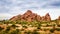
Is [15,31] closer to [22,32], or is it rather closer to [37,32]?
[22,32]

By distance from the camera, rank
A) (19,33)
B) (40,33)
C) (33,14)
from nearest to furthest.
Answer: (40,33)
(19,33)
(33,14)

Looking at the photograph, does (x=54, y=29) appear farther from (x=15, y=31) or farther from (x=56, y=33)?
(x=15, y=31)

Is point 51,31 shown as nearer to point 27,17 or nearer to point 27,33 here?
point 27,33

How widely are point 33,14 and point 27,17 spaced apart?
18.9ft

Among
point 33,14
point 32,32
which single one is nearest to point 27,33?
A: point 32,32

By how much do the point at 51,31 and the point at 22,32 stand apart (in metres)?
7.31

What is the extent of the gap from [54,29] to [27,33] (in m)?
7.22

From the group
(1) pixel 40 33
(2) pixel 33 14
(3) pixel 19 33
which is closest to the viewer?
(1) pixel 40 33

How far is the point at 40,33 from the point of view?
4234 centimetres

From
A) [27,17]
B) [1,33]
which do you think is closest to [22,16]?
[27,17]

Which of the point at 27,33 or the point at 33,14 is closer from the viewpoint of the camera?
the point at 27,33

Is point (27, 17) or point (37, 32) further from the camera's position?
point (27, 17)

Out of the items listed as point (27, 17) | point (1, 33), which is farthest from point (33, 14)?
point (1, 33)

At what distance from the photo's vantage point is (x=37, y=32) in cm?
4303
